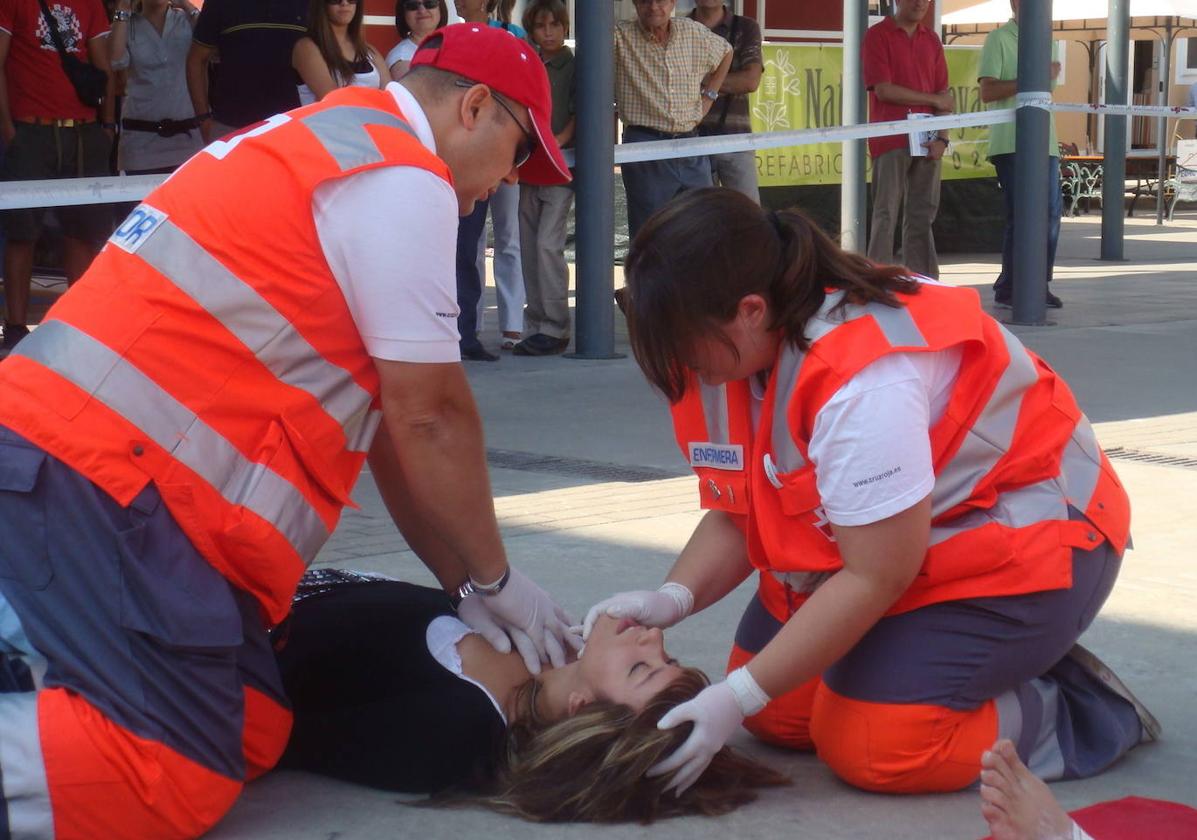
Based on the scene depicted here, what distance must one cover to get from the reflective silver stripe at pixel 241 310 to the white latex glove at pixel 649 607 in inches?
24.6

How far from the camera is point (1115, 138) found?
44.7 feet

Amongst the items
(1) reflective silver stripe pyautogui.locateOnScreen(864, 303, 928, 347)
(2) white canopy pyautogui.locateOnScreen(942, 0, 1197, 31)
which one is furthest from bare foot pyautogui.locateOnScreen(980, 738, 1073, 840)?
(2) white canopy pyautogui.locateOnScreen(942, 0, 1197, 31)

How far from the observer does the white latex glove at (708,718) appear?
2619 mm

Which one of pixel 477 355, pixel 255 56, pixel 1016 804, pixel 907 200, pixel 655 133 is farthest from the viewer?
pixel 907 200

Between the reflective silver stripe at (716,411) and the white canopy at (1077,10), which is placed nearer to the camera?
the reflective silver stripe at (716,411)

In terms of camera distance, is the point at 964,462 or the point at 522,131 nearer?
the point at 964,462

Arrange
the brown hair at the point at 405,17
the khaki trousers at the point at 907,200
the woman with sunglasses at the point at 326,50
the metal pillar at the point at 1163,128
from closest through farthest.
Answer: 1. the woman with sunglasses at the point at 326,50
2. the brown hair at the point at 405,17
3. the khaki trousers at the point at 907,200
4. the metal pillar at the point at 1163,128

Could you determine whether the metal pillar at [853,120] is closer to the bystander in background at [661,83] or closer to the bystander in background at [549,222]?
the bystander in background at [661,83]

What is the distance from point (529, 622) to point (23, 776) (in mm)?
887

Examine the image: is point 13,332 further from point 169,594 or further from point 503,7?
point 169,594

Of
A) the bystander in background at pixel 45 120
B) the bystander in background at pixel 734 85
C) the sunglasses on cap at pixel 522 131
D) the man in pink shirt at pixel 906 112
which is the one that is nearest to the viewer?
the sunglasses on cap at pixel 522 131

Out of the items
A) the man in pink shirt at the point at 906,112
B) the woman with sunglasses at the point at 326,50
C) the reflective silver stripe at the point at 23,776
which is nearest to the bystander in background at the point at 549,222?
the woman with sunglasses at the point at 326,50

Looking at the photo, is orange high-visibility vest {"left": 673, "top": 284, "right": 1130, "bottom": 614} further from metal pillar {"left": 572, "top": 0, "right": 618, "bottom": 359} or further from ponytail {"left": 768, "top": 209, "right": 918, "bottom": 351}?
metal pillar {"left": 572, "top": 0, "right": 618, "bottom": 359}

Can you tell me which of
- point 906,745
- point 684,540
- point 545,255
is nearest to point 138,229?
point 906,745
